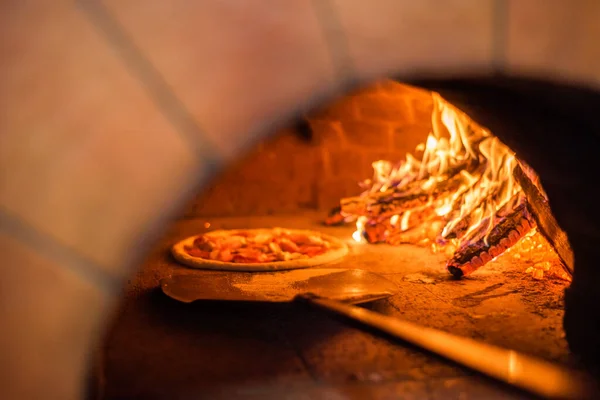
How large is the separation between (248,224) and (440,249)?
1331 mm

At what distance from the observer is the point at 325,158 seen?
13.1 feet

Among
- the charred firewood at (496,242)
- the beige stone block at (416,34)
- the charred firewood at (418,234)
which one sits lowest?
the charred firewood at (418,234)

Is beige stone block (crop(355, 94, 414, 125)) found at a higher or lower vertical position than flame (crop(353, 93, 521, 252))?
higher

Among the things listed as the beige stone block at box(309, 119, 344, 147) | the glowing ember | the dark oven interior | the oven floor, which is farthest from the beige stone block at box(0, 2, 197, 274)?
the beige stone block at box(309, 119, 344, 147)

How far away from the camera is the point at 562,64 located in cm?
124

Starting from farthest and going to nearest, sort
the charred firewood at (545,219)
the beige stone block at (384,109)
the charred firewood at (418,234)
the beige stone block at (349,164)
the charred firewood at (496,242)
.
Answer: the beige stone block at (349,164)
the beige stone block at (384,109)
the charred firewood at (418,234)
the charred firewood at (496,242)
the charred firewood at (545,219)

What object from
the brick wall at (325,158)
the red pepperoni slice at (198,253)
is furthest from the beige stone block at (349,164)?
the red pepperoni slice at (198,253)

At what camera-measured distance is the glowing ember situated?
88.9 inches

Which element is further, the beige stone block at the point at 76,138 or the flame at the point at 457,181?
the flame at the point at 457,181

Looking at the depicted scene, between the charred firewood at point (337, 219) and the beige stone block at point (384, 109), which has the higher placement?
the beige stone block at point (384, 109)

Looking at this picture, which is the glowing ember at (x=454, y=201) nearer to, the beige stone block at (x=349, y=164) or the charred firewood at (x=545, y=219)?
the charred firewood at (x=545, y=219)

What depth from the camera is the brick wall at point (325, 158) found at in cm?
390

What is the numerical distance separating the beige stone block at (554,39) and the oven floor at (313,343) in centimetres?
76

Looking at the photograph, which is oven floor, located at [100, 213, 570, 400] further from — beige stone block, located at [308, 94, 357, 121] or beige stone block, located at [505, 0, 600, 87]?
beige stone block, located at [308, 94, 357, 121]
